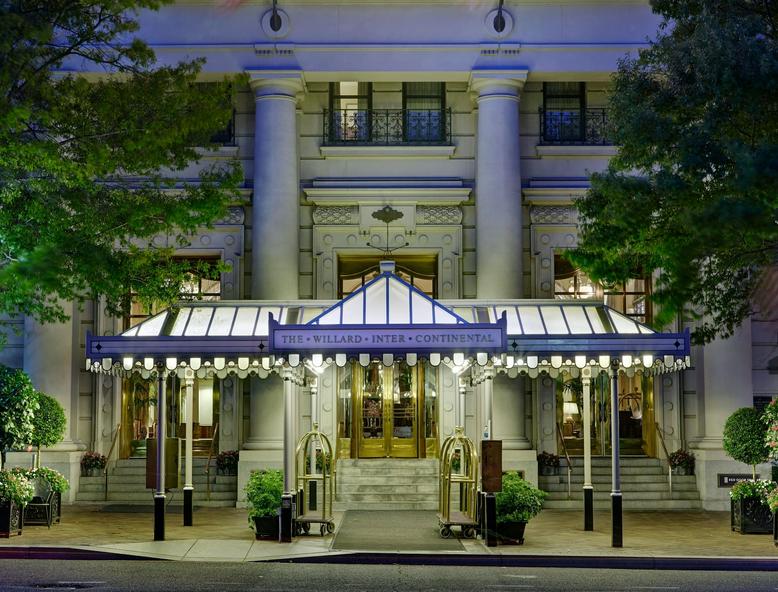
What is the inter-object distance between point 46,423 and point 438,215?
10662 mm

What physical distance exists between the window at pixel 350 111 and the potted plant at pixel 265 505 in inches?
437

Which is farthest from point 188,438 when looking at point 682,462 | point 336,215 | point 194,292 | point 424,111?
point 682,462

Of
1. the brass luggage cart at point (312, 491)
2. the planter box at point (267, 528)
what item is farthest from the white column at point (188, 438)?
the planter box at point (267, 528)

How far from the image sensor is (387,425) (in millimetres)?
27797

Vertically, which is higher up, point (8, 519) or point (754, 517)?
point (8, 519)

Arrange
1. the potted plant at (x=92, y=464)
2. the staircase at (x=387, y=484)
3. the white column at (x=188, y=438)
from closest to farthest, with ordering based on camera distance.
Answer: the white column at (x=188, y=438) < the staircase at (x=387, y=484) < the potted plant at (x=92, y=464)

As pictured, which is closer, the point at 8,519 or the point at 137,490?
the point at 8,519

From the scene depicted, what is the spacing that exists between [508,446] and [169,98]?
11.4 m

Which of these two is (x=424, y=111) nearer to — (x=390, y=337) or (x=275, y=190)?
(x=275, y=190)

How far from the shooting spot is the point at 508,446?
26281mm

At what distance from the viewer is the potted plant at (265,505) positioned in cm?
1973

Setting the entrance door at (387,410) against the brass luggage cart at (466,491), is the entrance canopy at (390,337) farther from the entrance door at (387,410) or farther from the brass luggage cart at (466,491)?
the entrance door at (387,410)

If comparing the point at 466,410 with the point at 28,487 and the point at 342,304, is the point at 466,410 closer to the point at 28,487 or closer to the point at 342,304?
the point at 342,304

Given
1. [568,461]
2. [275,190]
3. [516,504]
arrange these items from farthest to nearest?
[275,190]
[568,461]
[516,504]
